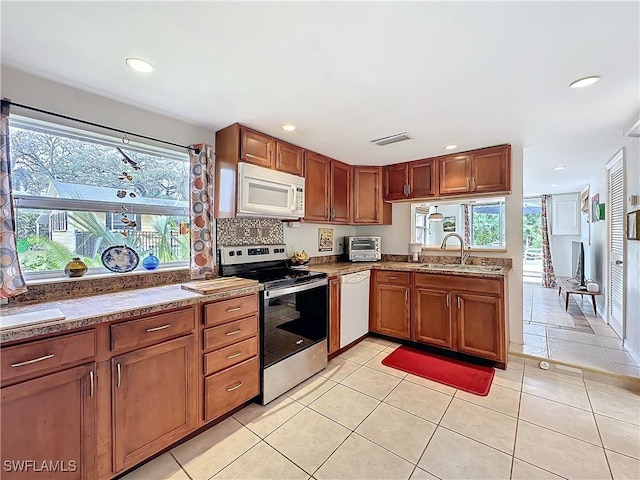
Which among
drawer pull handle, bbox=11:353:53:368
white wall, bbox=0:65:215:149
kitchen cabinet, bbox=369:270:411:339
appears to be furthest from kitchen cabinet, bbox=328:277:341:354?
drawer pull handle, bbox=11:353:53:368

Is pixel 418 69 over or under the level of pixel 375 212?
over

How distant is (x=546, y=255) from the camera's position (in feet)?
20.7

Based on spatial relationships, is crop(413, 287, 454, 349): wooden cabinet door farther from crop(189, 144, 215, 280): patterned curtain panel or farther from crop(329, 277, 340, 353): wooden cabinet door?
crop(189, 144, 215, 280): patterned curtain panel

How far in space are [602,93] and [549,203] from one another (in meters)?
5.71

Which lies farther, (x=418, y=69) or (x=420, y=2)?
(x=418, y=69)

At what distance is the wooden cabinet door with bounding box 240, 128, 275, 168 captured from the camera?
7.91 feet

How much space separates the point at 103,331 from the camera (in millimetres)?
1387

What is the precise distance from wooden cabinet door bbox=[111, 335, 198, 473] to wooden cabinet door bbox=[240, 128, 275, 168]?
153 cm

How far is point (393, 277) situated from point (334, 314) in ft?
2.92

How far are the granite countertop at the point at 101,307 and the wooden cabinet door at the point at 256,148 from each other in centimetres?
116

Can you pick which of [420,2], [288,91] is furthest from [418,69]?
[288,91]

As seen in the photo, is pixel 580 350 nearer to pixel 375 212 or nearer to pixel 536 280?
pixel 375 212

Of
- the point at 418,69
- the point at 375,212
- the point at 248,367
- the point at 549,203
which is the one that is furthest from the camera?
the point at 549,203

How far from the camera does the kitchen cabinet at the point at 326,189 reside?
312 centimetres
